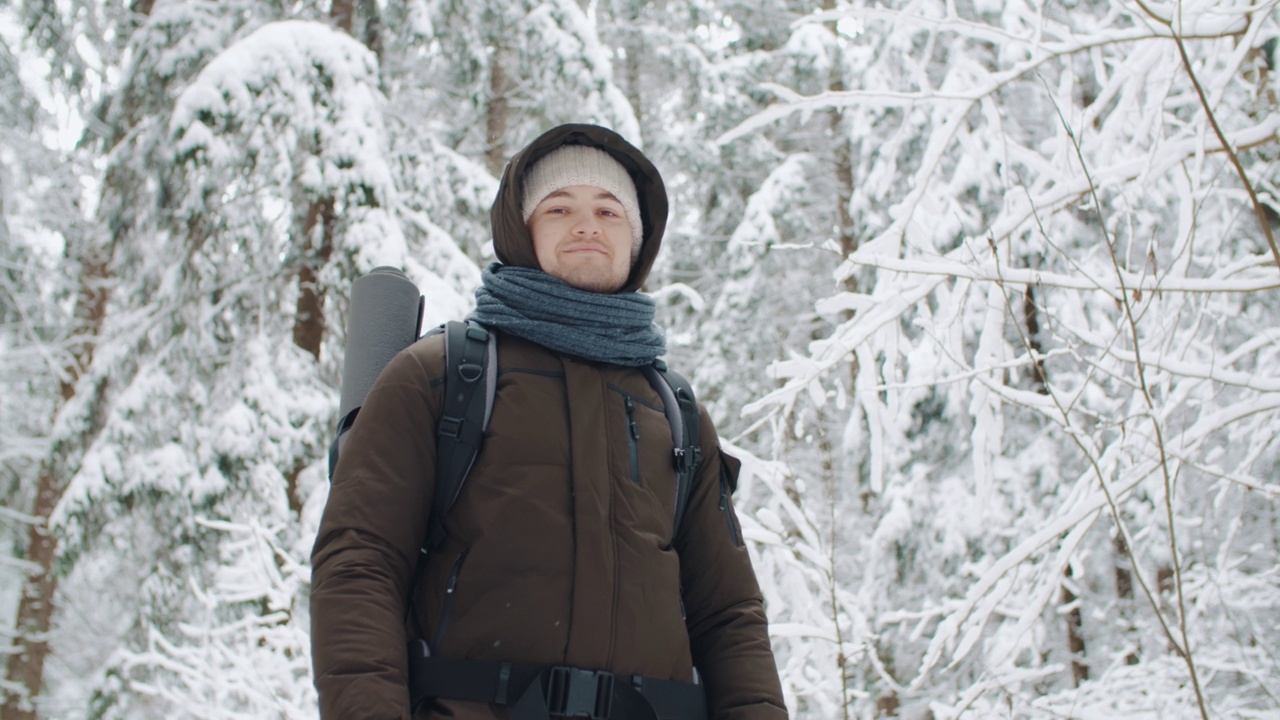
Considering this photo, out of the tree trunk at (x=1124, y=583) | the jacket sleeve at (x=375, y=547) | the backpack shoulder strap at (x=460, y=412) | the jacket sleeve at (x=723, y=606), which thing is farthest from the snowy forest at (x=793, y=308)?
the jacket sleeve at (x=375, y=547)

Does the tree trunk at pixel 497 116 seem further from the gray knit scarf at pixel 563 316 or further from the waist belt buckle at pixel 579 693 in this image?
the waist belt buckle at pixel 579 693

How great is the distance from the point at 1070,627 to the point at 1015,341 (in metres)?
3.25

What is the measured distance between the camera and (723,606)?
6.74ft

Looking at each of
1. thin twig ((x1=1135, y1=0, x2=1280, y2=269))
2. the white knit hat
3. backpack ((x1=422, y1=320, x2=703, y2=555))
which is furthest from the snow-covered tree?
the white knit hat

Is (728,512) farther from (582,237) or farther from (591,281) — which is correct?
(582,237)

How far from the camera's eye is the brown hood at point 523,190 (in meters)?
2.16

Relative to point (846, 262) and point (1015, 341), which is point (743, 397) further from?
point (846, 262)

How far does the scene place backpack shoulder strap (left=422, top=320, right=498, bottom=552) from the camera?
68.9 inches

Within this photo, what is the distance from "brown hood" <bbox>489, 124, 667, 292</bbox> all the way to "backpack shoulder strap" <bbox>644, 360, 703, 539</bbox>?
0.23 m

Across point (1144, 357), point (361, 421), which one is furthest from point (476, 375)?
point (1144, 357)

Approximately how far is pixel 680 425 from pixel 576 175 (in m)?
0.65

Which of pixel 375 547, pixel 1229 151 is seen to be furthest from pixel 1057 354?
pixel 375 547

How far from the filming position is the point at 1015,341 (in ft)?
33.1

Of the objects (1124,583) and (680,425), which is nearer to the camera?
(680,425)
